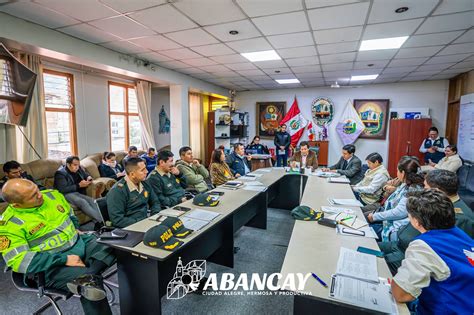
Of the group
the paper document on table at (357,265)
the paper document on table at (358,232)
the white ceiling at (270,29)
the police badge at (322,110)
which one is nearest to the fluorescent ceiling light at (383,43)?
the white ceiling at (270,29)

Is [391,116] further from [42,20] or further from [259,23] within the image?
[42,20]

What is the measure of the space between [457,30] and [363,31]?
3.85 feet

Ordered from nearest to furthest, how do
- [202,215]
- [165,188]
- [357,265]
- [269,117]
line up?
[357,265] < [202,215] < [165,188] < [269,117]

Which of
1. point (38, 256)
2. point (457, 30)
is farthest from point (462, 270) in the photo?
point (457, 30)

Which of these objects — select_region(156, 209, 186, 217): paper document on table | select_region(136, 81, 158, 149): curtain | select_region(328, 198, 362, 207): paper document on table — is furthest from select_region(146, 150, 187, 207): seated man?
select_region(136, 81, 158, 149): curtain

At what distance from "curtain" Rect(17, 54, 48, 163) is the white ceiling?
4.13 ft

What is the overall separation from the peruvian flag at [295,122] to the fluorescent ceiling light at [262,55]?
367cm

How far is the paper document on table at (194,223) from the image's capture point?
1.83 metres

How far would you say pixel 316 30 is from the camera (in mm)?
3201

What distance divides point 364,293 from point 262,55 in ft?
13.3

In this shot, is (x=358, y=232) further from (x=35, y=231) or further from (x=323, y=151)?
(x=323, y=151)

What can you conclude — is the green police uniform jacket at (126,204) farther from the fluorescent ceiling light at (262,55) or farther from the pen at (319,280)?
the fluorescent ceiling light at (262,55)

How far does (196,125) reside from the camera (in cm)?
780

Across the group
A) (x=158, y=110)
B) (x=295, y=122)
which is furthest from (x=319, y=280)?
(x=295, y=122)
